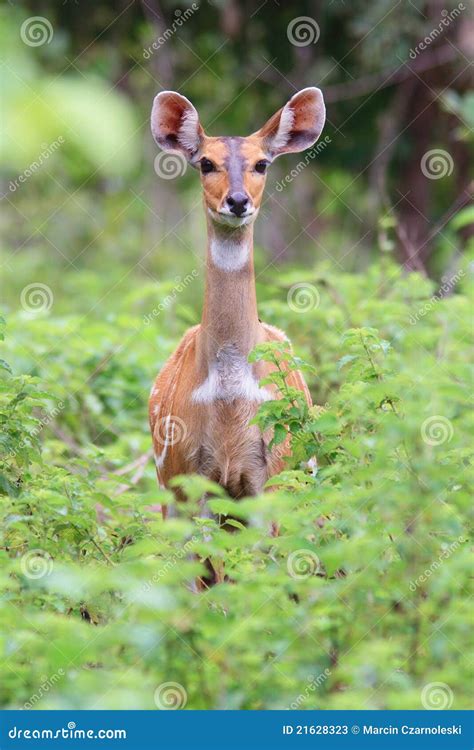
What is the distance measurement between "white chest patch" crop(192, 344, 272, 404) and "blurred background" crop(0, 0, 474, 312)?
6.36m

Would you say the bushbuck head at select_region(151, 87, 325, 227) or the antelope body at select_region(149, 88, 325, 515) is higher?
the bushbuck head at select_region(151, 87, 325, 227)

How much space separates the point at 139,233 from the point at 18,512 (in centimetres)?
1431

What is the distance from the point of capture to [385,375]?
6.59m

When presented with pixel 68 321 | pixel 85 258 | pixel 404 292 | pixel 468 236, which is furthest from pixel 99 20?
pixel 404 292

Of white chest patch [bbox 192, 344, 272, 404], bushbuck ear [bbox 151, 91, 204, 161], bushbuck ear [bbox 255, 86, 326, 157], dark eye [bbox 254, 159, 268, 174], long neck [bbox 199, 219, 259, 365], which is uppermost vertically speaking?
bushbuck ear [bbox 255, 86, 326, 157]

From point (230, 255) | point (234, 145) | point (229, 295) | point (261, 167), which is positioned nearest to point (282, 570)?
point (229, 295)

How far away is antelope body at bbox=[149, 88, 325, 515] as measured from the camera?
7.61 m

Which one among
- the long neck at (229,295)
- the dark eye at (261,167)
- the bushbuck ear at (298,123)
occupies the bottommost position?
the long neck at (229,295)

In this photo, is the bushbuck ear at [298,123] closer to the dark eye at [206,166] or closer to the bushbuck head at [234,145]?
the bushbuck head at [234,145]

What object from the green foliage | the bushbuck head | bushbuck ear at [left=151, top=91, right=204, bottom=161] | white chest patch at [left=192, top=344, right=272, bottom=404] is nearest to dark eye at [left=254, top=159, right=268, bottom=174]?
the bushbuck head

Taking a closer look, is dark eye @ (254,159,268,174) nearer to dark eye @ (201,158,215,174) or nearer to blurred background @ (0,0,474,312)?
dark eye @ (201,158,215,174)

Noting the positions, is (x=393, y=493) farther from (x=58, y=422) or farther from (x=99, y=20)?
(x=99, y=20)

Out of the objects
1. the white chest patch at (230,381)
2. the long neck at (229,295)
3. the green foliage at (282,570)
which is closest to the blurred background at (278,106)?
the long neck at (229,295)

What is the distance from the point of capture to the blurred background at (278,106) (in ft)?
52.1
